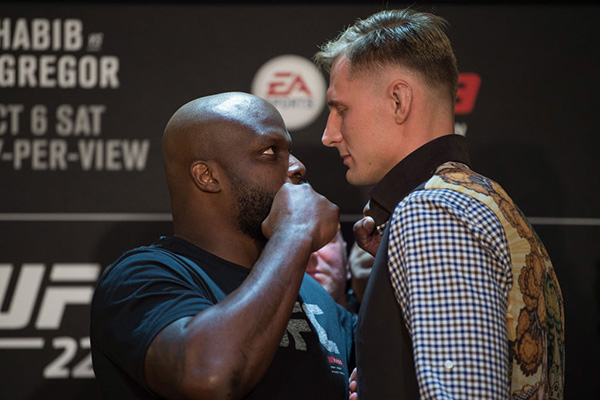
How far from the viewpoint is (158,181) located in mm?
3238

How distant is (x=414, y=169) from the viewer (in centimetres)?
153

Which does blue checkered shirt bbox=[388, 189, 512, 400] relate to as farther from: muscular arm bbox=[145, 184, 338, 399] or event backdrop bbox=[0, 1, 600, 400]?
event backdrop bbox=[0, 1, 600, 400]

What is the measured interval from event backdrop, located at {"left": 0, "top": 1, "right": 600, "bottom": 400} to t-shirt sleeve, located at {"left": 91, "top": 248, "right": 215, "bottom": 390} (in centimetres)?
160

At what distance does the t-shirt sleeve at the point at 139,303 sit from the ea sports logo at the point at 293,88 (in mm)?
1723

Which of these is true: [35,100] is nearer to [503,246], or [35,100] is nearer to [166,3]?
[166,3]

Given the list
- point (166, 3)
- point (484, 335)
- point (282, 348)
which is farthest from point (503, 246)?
point (166, 3)

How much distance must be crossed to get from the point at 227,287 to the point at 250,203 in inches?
9.4

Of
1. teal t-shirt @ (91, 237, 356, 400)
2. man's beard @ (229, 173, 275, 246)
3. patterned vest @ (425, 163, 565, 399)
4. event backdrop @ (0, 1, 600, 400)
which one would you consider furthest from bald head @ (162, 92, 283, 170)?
event backdrop @ (0, 1, 600, 400)

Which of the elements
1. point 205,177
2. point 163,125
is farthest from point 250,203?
point 163,125

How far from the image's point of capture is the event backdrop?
125 inches

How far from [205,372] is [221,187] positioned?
0.63 metres

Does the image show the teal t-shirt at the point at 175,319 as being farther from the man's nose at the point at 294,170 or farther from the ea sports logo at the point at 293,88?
the ea sports logo at the point at 293,88

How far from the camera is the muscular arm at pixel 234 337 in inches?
53.7

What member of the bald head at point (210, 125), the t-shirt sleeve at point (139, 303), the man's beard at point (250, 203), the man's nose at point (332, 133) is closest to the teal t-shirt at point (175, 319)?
the t-shirt sleeve at point (139, 303)
